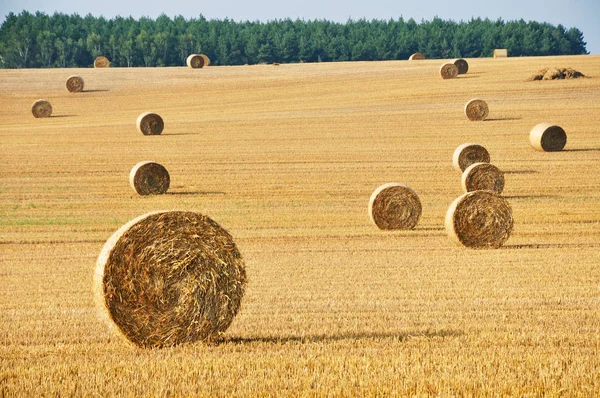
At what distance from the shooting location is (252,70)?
70875 mm

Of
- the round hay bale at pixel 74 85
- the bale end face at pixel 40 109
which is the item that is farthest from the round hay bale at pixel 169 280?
the round hay bale at pixel 74 85

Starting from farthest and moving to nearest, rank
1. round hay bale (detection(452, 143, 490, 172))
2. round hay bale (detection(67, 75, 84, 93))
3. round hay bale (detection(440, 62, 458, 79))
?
round hay bale (detection(67, 75, 84, 93))
round hay bale (detection(440, 62, 458, 79))
round hay bale (detection(452, 143, 490, 172))

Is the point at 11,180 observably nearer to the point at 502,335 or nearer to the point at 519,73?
the point at 502,335

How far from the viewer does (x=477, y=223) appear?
67.0 feet

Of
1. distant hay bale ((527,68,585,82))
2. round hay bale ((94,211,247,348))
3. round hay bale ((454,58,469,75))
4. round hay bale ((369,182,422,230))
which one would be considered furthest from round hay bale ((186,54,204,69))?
round hay bale ((94,211,247,348))

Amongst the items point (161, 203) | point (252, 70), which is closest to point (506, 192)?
point (161, 203)

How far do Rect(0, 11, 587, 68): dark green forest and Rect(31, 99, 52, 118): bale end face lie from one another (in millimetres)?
58682

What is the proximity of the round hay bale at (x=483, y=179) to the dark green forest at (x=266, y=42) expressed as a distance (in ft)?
280

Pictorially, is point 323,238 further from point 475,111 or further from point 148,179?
point 475,111

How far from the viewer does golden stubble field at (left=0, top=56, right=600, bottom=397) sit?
31.3 ft

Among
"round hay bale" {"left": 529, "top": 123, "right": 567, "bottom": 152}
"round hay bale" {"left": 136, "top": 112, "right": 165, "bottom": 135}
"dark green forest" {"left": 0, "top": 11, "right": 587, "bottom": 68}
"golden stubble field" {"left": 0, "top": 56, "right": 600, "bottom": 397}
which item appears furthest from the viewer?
"dark green forest" {"left": 0, "top": 11, "right": 587, "bottom": 68}

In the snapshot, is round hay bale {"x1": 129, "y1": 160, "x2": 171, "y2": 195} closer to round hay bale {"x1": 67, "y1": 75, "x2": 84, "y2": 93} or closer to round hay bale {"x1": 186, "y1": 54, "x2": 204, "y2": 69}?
round hay bale {"x1": 67, "y1": 75, "x2": 84, "y2": 93}

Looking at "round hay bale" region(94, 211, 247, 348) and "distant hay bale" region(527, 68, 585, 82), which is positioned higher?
"distant hay bale" region(527, 68, 585, 82)

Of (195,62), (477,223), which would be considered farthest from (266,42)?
(477,223)
